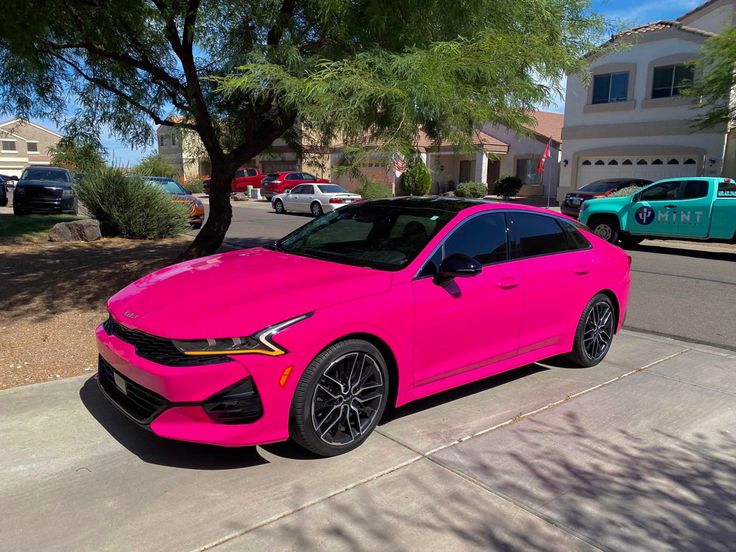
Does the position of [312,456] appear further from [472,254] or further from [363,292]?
[472,254]

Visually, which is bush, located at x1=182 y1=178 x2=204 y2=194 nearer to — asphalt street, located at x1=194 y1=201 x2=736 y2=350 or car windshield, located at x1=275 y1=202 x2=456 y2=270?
asphalt street, located at x1=194 y1=201 x2=736 y2=350

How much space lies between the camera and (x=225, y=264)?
A: 14.4ft

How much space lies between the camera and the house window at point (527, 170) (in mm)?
33031

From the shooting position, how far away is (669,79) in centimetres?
2447

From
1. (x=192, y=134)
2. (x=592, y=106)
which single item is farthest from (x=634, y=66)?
(x=192, y=134)

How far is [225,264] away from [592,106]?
26.3 m

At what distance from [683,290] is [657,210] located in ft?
16.4

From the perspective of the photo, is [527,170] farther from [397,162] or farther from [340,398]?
[340,398]

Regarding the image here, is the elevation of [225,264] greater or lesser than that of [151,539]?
greater

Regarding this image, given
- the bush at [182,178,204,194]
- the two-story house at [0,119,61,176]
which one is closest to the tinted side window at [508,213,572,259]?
the bush at [182,178,204,194]

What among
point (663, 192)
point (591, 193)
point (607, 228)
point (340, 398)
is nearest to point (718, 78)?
point (591, 193)

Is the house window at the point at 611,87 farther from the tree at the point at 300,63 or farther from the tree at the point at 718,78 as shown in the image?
the tree at the point at 300,63

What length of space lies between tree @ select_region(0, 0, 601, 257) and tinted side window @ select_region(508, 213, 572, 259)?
1267mm

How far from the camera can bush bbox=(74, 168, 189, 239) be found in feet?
44.6
